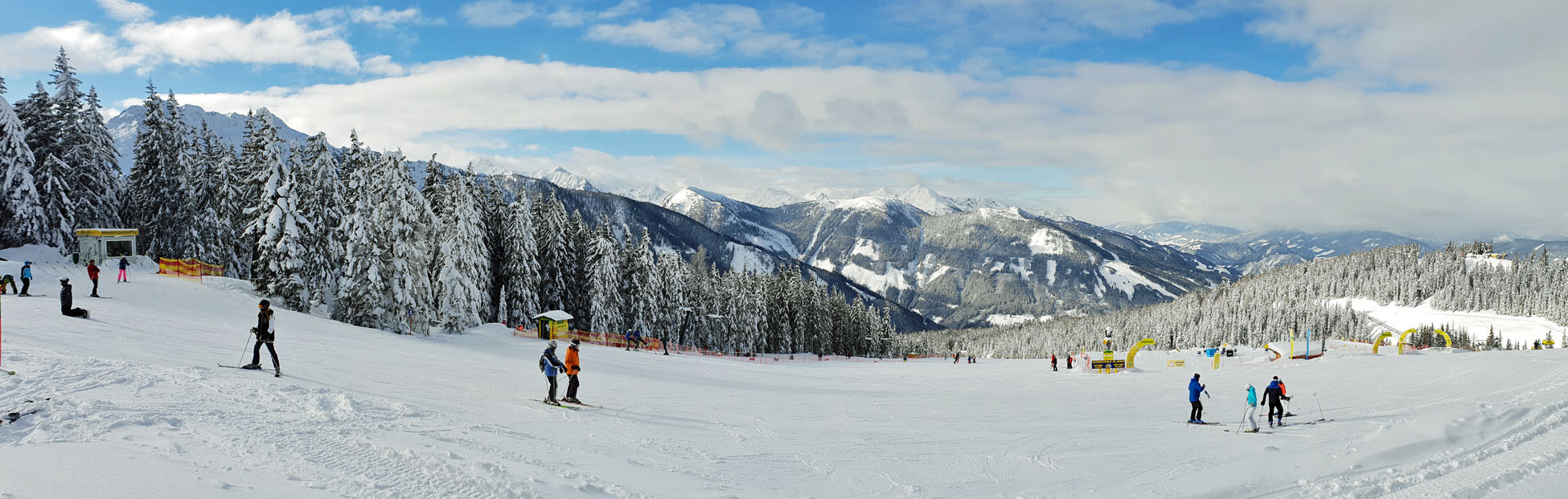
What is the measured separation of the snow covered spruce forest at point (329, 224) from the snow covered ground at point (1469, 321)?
445 feet

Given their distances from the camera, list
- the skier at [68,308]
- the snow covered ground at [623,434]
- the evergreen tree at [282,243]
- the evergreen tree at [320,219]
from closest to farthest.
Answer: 1. the snow covered ground at [623,434]
2. the skier at [68,308]
3. the evergreen tree at [282,243]
4. the evergreen tree at [320,219]

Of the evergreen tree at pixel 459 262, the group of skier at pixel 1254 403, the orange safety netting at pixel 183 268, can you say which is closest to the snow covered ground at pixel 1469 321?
the group of skier at pixel 1254 403

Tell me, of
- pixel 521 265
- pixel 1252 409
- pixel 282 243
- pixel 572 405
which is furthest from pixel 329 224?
pixel 1252 409

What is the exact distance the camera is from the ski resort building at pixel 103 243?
36781 millimetres

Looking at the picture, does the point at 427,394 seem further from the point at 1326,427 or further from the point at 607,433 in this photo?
the point at 1326,427

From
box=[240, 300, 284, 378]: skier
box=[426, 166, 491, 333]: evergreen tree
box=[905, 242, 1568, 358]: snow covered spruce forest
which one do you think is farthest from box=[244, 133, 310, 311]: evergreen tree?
box=[905, 242, 1568, 358]: snow covered spruce forest

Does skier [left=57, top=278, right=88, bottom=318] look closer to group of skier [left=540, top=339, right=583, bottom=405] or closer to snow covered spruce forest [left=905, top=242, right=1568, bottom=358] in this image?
group of skier [left=540, top=339, right=583, bottom=405]

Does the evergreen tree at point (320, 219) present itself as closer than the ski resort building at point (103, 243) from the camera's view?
Yes

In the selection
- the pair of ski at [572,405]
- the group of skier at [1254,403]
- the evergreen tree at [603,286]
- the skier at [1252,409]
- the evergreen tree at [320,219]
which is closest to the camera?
the pair of ski at [572,405]

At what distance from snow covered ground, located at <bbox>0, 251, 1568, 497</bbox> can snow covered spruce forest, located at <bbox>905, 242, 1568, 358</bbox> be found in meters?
108

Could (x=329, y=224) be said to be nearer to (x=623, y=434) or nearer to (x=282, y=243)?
(x=282, y=243)

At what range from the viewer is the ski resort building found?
36781 mm

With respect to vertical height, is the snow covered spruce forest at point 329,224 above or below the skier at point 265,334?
above

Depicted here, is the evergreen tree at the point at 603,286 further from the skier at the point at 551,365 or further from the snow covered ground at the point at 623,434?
the skier at the point at 551,365
